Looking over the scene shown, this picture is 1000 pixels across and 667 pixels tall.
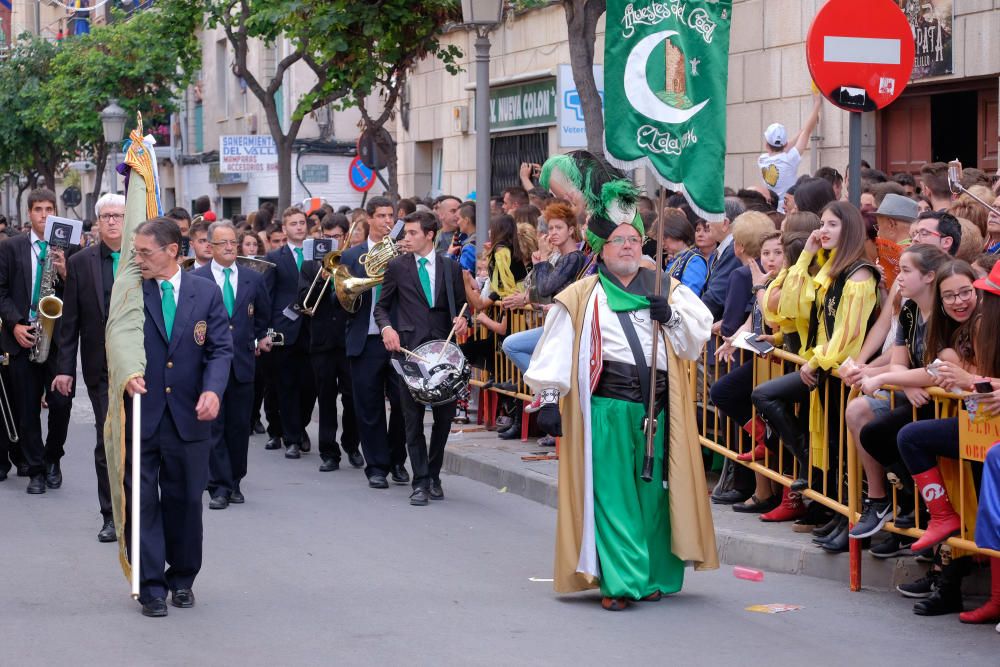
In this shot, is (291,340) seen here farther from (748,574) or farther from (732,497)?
(748,574)

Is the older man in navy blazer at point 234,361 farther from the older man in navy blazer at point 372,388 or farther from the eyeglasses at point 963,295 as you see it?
the eyeglasses at point 963,295

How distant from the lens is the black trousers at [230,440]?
10.5 metres

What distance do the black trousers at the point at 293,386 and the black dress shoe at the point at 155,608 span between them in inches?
224

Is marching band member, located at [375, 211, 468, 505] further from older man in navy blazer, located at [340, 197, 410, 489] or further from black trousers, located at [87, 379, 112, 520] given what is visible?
black trousers, located at [87, 379, 112, 520]

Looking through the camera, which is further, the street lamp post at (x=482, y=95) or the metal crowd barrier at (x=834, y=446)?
the street lamp post at (x=482, y=95)

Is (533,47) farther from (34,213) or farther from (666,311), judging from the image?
(666,311)

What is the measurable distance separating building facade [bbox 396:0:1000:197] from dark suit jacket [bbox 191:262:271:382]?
4.42m

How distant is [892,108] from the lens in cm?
1623

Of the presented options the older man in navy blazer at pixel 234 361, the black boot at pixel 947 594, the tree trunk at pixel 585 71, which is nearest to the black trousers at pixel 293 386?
the older man in navy blazer at pixel 234 361

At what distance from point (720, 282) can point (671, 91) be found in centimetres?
267

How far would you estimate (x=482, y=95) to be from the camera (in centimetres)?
1402

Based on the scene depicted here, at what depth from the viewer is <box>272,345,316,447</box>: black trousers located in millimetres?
12922

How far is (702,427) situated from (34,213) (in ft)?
16.6

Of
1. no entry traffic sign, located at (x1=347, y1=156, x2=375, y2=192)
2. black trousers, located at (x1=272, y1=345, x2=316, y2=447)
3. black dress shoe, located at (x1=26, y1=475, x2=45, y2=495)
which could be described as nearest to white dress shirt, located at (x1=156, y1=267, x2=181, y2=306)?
black dress shoe, located at (x1=26, y1=475, x2=45, y2=495)
